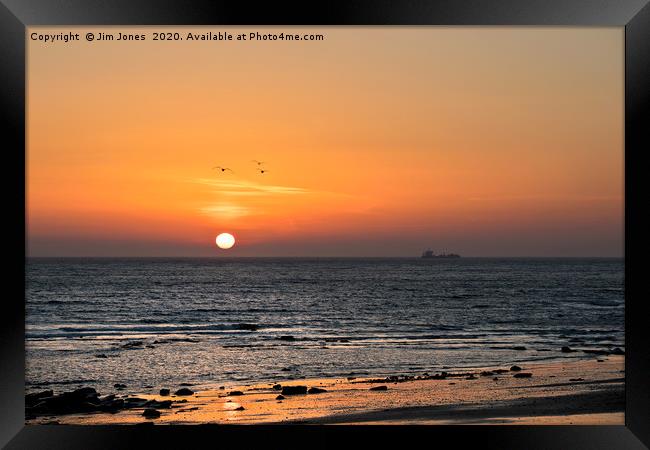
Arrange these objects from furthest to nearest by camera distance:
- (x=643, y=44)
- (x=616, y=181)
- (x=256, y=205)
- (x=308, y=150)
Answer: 1. (x=308, y=150)
2. (x=256, y=205)
3. (x=616, y=181)
4. (x=643, y=44)

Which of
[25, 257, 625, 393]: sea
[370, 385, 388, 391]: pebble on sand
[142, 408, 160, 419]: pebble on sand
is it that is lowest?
[25, 257, 625, 393]: sea

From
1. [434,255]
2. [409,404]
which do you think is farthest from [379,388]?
[434,255]

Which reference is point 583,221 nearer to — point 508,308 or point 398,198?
point 508,308

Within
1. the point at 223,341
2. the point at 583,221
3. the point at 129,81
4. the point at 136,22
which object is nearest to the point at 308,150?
the point at 129,81

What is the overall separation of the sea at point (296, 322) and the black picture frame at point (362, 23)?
139 inches

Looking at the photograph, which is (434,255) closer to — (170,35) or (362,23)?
(170,35)

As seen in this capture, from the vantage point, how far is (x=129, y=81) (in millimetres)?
27641

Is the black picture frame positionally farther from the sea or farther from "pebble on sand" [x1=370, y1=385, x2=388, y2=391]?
"pebble on sand" [x1=370, y1=385, x2=388, y2=391]

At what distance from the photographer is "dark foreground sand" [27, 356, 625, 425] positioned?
26.5 ft

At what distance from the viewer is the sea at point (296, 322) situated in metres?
14.6

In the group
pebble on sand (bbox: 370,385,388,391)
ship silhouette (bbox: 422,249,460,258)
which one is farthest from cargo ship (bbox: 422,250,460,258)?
pebble on sand (bbox: 370,385,388,391)

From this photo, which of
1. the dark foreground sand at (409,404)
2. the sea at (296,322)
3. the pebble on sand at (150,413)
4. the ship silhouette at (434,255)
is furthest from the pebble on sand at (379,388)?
the ship silhouette at (434,255)

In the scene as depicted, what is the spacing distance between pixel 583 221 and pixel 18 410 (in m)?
26.0

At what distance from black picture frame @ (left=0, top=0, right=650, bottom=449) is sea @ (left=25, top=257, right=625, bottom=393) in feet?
11.6
